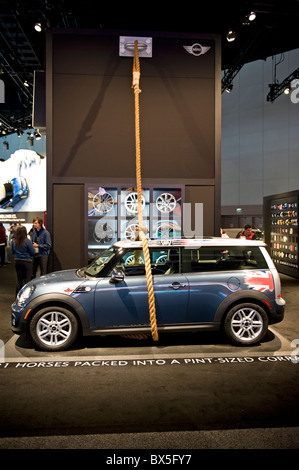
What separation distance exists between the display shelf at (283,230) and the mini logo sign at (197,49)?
5.67 metres

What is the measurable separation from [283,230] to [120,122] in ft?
24.9

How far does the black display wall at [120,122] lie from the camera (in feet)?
25.0

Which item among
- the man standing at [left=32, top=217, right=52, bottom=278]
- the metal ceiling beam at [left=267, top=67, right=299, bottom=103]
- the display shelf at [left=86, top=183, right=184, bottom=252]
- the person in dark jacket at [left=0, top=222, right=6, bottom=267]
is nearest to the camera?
the man standing at [left=32, top=217, right=52, bottom=278]

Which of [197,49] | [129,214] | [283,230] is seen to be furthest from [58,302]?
[283,230]

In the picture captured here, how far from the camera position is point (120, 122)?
306 inches

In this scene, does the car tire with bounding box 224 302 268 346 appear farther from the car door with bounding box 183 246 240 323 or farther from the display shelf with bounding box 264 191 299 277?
the display shelf with bounding box 264 191 299 277

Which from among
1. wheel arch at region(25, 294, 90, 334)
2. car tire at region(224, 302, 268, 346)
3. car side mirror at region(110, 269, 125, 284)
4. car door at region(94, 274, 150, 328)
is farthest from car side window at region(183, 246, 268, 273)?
wheel arch at region(25, 294, 90, 334)

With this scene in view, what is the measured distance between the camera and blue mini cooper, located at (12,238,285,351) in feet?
14.9

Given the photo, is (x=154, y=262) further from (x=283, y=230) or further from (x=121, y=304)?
(x=283, y=230)

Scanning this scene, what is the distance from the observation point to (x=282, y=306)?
15.9 ft

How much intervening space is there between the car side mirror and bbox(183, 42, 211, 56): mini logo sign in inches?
230

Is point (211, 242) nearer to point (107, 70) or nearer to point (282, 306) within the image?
point (282, 306)

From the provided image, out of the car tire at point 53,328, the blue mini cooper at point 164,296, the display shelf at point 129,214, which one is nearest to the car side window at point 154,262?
the blue mini cooper at point 164,296

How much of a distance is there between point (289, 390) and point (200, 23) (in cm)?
1139
